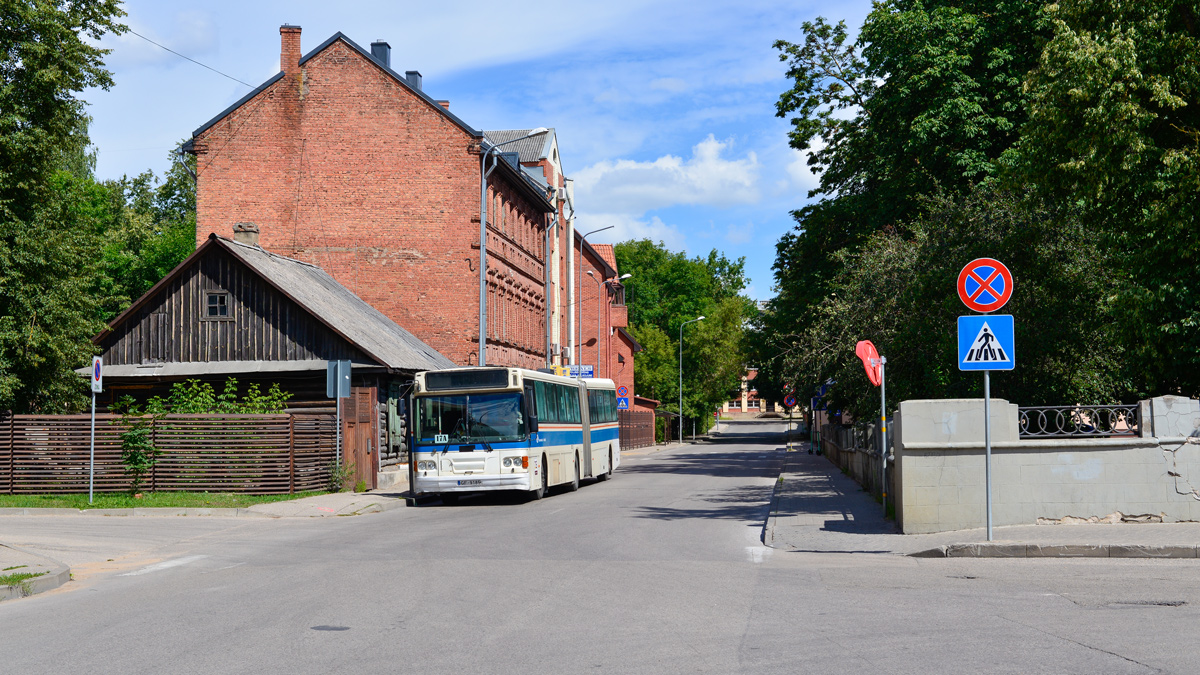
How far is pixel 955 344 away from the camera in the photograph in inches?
920

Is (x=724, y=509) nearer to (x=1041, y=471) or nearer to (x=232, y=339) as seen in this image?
(x=1041, y=471)

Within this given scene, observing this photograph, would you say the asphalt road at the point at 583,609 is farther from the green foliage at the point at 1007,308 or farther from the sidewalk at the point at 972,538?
the green foliage at the point at 1007,308

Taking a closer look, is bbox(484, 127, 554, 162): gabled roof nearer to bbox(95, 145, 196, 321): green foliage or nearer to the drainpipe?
the drainpipe

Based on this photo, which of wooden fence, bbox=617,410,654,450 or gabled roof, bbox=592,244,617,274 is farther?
gabled roof, bbox=592,244,617,274

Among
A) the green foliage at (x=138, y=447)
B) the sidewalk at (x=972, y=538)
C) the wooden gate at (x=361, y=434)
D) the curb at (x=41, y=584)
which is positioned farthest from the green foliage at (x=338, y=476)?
the curb at (x=41, y=584)

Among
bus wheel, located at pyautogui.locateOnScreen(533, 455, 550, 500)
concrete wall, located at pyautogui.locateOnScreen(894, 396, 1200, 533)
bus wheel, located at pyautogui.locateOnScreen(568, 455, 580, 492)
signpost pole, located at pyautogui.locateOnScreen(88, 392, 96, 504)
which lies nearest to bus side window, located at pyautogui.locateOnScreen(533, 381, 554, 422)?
bus wheel, located at pyautogui.locateOnScreen(533, 455, 550, 500)

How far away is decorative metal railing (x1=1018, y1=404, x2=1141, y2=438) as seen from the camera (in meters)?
14.7

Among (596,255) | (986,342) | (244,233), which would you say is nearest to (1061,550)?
(986,342)

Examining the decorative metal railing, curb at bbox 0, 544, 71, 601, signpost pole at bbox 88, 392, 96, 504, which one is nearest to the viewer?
curb at bbox 0, 544, 71, 601

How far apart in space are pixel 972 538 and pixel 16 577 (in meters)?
10.7

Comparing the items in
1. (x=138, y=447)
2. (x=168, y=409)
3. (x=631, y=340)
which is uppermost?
(x=631, y=340)

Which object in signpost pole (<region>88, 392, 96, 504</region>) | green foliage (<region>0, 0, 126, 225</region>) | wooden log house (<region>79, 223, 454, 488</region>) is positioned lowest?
signpost pole (<region>88, 392, 96, 504</region>)

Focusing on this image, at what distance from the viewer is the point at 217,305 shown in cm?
3036

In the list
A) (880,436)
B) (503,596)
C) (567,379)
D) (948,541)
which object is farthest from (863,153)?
(503,596)
